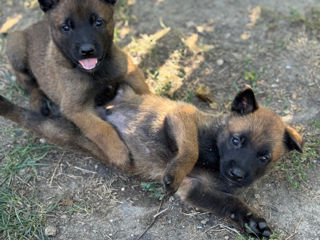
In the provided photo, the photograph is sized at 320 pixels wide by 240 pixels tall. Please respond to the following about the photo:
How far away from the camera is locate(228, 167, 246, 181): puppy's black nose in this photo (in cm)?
351

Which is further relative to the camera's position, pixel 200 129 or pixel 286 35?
pixel 286 35

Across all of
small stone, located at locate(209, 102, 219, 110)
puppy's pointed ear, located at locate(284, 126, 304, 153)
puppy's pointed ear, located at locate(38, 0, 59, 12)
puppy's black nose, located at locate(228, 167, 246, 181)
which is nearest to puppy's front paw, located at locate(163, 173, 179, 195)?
puppy's black nose, located at locate(228, 167, 246, 181)

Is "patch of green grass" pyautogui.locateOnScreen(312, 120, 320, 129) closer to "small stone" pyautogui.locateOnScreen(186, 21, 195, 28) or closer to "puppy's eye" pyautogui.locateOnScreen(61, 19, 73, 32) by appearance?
"small stone" pyautogui.locateOnScreen(186, 21, 195, 28)

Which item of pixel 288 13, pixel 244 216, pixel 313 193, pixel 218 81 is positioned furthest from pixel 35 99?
pixel 288 13

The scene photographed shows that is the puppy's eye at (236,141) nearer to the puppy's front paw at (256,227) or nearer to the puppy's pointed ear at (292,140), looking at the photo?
the puppy's pointed ear at (292,140)

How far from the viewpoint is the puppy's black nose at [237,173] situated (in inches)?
138

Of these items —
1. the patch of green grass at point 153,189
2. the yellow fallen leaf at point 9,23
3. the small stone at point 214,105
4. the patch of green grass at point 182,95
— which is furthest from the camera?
the yellow fallen leaf at point 9,23

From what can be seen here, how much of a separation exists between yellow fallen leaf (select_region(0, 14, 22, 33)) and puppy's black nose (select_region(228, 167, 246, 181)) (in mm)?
4423

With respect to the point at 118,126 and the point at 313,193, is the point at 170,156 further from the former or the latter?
the point at 313,193

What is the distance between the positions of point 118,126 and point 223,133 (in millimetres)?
1216

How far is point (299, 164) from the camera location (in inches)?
173

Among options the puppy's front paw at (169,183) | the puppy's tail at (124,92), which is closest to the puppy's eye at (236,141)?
the puppy's front paw at (169,183)

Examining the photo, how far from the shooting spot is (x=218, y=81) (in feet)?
17.5

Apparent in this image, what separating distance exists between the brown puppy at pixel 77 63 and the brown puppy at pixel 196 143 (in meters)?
0.19
